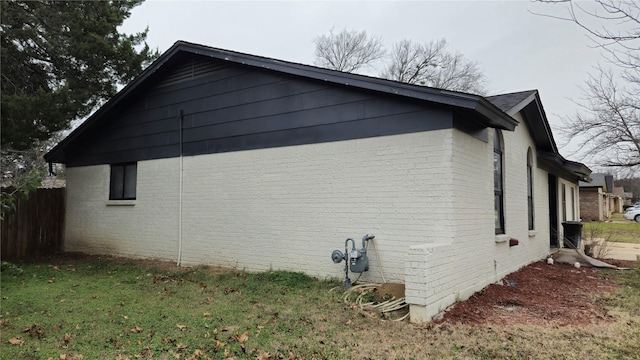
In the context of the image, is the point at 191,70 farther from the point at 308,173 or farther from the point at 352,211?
the point at 352,211

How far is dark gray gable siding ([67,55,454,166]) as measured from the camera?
290 inches

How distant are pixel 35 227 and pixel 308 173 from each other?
888 centimetres

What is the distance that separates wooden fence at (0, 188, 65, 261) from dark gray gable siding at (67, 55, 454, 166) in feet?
4.55

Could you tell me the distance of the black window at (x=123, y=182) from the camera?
1147 cm

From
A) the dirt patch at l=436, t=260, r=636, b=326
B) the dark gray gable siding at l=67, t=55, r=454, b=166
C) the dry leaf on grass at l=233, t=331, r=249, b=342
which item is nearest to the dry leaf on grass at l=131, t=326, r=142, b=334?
the dry leaf on grass at l=233, t=331, r=249, b=342

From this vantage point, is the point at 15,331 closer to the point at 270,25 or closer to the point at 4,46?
the point at 4,46

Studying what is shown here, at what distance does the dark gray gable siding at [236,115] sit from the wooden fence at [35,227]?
1.39 metres

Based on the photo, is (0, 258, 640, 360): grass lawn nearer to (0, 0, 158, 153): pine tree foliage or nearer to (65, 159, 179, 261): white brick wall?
(65, 159, 179, 261): white brick wall

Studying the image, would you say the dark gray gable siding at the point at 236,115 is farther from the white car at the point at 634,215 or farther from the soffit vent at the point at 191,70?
the white car at the point at 634,215

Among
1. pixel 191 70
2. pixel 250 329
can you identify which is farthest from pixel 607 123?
pixel 250 329

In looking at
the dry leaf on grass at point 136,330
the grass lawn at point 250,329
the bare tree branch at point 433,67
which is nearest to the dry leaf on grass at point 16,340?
the grass lawn at point 250,329

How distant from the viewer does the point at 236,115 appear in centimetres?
935

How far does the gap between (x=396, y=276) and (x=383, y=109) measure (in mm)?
2849

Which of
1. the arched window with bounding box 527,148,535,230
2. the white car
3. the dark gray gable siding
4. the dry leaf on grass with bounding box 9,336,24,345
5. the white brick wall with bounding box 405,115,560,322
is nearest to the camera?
the dry leaf on grass with bounding box 9,336,24,345
